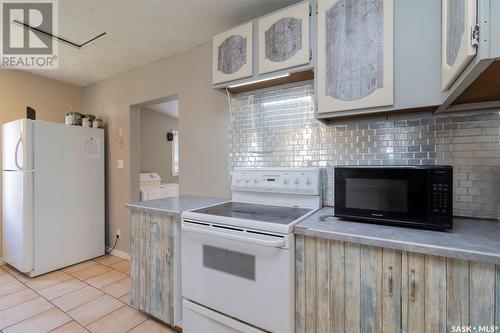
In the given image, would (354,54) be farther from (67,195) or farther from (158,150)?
(158,150)

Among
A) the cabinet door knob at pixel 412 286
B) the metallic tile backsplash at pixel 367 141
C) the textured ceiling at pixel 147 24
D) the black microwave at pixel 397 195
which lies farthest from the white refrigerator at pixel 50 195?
the cabinet door knob at pixel 412 286

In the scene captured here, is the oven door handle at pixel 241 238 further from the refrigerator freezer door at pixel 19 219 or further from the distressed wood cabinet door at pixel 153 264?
the refrigerator freezer door at pixel 19 219

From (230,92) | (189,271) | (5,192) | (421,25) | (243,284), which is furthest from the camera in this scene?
(5,192)

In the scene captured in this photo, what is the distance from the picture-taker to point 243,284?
1287mm

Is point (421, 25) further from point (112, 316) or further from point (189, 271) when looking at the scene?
point (112, 316)

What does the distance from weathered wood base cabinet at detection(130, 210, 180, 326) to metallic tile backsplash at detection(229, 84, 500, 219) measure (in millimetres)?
767

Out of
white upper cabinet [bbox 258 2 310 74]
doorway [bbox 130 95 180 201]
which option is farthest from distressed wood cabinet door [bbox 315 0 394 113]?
doorway [bbox 130 95 180 201]

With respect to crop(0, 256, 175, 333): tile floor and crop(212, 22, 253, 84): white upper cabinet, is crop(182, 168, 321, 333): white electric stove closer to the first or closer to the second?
crop(0, 256, 175, 333): tile floor

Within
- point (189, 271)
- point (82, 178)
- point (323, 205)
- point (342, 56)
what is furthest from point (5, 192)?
point (342, 56)

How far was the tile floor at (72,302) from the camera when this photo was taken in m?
1.75

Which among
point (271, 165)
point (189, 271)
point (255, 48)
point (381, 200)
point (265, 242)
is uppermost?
point (255, 48)

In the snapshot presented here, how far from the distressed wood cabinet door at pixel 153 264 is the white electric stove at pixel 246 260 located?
188mm

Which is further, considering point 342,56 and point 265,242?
point 342,56

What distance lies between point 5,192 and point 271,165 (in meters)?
3.03
